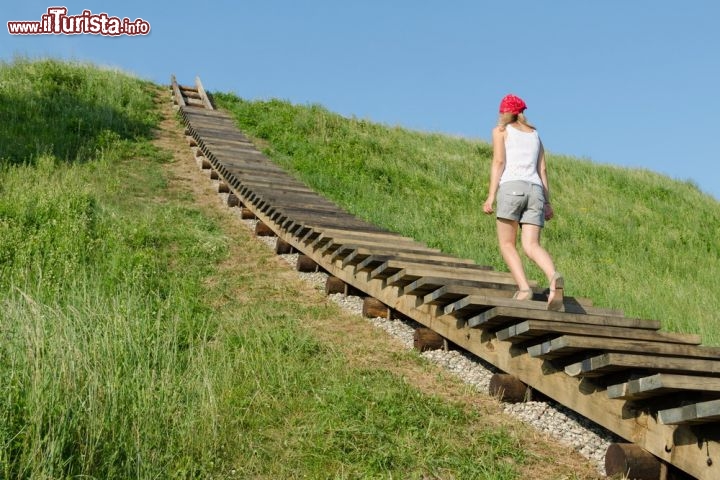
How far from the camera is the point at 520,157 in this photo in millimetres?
5008

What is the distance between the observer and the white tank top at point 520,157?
16.4 ft

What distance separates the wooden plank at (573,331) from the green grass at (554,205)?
8.93 ft

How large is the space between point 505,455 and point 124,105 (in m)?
16.7

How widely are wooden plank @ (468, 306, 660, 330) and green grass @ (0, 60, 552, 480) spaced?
0.66m

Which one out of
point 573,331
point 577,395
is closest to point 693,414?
point 577,395

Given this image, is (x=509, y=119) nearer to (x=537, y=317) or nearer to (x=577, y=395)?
(x=537, y=317)

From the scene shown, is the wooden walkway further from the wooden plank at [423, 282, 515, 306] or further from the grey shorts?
the grey shorts

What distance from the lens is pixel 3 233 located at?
745 cm

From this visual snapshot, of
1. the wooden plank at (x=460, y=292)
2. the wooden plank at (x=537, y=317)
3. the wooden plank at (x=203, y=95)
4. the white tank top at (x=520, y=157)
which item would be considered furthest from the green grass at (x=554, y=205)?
the white tank top at (x=520, y=157)

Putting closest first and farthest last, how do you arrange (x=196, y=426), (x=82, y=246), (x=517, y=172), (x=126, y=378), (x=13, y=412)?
(x=13, y=412) → (x=196, y=426) → (x=126, y=378) → (x=517, y=172) → (x=82, y=246)

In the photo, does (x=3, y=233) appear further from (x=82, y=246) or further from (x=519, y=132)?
(x=519, y=132)

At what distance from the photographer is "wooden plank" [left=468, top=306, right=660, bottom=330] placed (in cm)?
432

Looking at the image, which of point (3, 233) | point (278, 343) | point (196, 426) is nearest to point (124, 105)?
point (3, 233)

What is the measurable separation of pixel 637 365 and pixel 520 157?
209 cm
